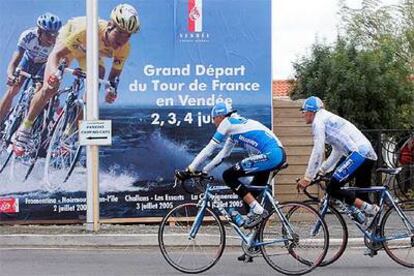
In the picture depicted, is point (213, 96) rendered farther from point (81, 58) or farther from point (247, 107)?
point (81, 58)

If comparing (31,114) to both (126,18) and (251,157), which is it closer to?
(126,18)

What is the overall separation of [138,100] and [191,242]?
445cm

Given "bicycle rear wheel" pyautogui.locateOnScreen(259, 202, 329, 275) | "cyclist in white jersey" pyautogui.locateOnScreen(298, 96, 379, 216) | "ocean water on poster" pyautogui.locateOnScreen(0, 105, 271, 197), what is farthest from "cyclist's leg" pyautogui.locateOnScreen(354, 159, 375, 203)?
"ocean water on poster" pyautogui.locateOnScreen(0, 105, 271, 197)

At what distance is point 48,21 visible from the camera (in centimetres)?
1259

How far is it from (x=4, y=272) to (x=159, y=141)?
14.9 ft

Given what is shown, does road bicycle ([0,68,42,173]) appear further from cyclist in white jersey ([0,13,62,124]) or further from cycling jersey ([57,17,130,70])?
cycling jersey ([57,17,130,70])

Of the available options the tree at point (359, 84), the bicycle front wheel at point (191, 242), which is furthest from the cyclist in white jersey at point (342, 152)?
the tree at point (359, 84)

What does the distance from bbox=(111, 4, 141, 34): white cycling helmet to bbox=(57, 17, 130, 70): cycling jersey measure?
199 mm

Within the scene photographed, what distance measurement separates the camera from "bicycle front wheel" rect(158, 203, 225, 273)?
28.0 feet

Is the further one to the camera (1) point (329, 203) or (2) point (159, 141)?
(2) point (159, 141)

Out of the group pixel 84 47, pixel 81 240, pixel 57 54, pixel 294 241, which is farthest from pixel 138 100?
pixel 294 241

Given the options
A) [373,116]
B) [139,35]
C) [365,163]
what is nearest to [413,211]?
[365,163]

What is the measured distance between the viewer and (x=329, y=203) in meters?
8.76

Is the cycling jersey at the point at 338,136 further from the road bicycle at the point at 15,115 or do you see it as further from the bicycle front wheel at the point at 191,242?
the road bicycle at the point at 15,115
